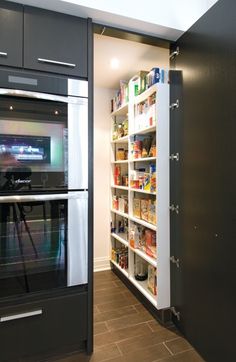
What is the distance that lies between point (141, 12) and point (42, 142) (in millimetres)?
1094

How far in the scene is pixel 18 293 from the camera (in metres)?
1.41

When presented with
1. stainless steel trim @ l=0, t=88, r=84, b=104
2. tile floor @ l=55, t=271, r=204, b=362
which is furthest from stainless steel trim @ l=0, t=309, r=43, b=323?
stainless steel trim @ l=0, t=88, r=84, b=104

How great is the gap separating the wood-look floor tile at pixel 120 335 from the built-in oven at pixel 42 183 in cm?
56

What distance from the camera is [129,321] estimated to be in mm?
1982

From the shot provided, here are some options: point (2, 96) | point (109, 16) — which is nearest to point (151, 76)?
point (109, 16)

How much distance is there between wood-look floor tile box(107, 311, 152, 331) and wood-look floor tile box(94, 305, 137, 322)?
0.15 ft

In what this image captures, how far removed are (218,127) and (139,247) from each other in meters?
1.41

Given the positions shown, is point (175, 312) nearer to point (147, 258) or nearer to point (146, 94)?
point (147, 258)

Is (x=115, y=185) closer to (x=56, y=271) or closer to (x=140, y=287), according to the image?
(x=140, y=287)

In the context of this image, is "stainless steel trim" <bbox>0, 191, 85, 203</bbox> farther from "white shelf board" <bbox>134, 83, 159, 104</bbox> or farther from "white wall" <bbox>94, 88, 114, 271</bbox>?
"white wall" <bbox>94, 88, 114, 271</bbox>

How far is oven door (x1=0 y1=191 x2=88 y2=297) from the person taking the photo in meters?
1.40

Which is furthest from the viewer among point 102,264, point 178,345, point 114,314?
point 102,264

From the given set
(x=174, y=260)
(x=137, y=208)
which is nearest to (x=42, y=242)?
(x=174, y=260)

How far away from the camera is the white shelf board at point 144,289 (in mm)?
1952
